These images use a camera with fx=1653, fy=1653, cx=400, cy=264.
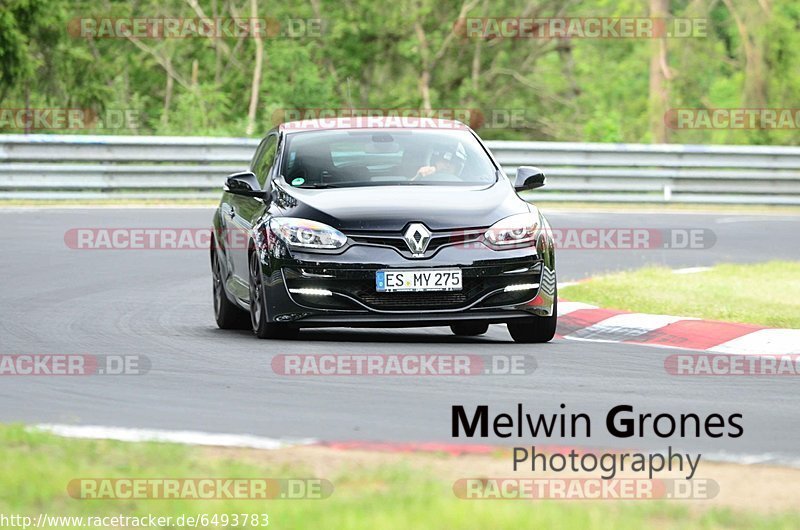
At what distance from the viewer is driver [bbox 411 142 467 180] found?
1161 centimetres

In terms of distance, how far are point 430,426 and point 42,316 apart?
5955 mm

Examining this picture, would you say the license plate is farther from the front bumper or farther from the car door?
the car door

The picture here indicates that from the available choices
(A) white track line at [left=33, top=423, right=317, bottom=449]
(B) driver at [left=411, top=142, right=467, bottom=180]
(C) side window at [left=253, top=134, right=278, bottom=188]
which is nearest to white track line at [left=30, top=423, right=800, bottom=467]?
(A) white track line at [left=33, top=423, right=317, bottom=449]

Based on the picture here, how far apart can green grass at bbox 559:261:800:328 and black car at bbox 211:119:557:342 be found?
2029 mm

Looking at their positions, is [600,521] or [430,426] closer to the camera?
[600,521]

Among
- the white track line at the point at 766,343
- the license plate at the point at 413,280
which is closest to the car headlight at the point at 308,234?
the license plate at the point at 413,280

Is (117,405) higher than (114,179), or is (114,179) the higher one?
(117,405)

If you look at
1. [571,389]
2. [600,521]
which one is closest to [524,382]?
[571,389]

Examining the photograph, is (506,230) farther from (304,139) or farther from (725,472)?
(725,472)

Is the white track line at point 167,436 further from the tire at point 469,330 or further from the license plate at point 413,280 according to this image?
the tire at point 469,330

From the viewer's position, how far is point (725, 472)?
20.7ft

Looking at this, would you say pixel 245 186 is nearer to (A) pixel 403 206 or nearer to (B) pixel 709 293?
(A) pixel 403 206

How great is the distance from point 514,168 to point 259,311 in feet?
57.9

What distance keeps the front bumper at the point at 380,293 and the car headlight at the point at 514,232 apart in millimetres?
57
